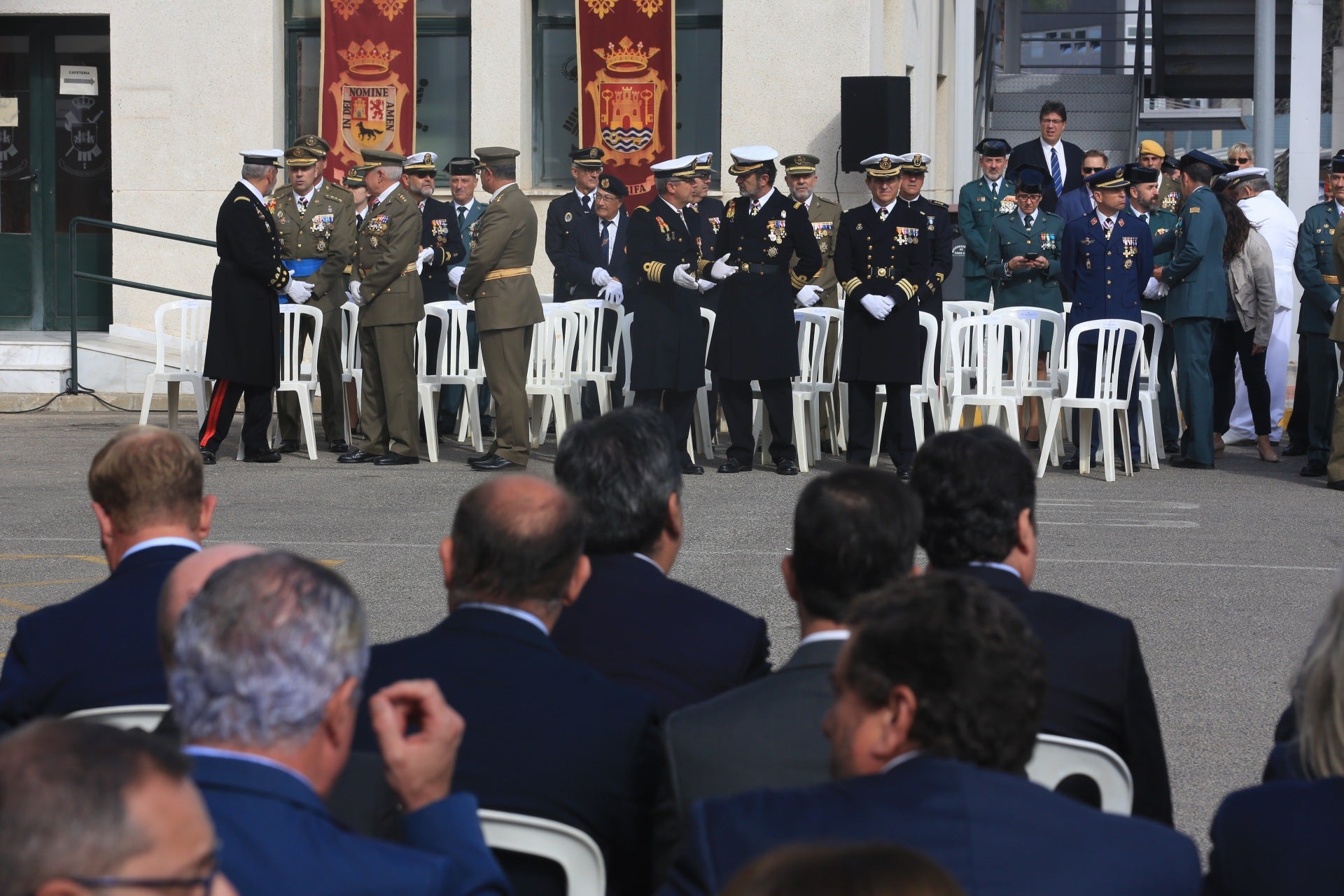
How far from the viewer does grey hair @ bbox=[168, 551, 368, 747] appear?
2.11 meters

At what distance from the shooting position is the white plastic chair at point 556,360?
11742mm

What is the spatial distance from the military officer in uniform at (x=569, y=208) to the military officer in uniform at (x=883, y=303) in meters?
3.12

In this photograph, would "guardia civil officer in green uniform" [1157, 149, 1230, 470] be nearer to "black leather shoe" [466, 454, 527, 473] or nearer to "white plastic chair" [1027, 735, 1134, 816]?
"black leather shoe" [466, 454, 527, 473]

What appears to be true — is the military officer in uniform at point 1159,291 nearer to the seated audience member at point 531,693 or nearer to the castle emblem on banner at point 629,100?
the castle emblem on banner at point 629,100

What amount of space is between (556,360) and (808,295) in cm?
180

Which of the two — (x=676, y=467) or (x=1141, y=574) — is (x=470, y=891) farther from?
(x=1141, y=574)

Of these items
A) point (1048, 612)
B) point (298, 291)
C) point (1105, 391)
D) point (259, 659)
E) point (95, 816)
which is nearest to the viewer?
point (95, 816)

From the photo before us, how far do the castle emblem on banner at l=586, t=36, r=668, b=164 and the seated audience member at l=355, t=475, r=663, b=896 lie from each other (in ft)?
42.5

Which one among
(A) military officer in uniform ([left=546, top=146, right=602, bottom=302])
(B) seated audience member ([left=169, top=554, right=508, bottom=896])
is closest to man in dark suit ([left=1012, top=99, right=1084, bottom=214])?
(A) military officer in uniform ([left=546, top=146, right=602, bottom=302])

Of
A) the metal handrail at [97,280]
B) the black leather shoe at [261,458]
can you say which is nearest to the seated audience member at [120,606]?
the black leather shoe at [261,458]

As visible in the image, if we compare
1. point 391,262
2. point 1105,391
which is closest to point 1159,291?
point 1105,391

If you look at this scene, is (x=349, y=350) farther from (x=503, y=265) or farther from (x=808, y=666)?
(x=808, y=666)

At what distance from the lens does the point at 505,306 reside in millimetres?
11180

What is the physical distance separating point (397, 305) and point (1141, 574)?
565 cm
